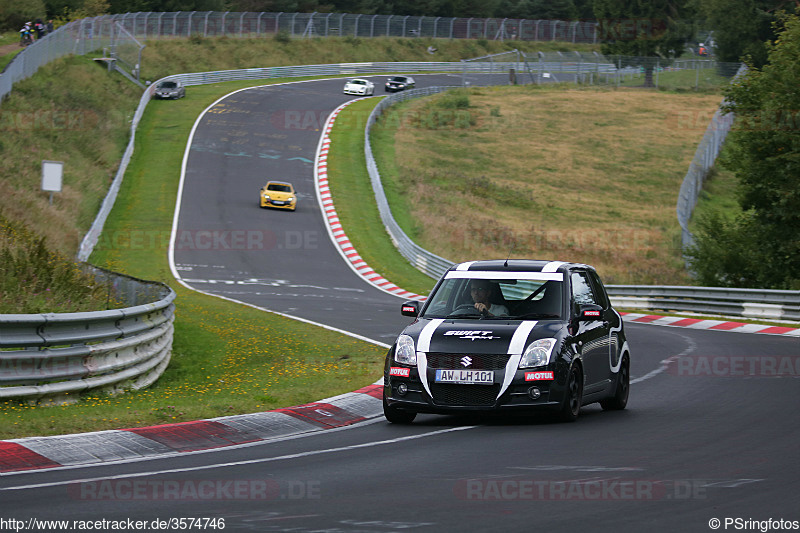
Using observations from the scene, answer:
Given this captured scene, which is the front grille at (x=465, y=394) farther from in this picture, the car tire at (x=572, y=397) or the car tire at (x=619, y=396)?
the car tire at (x=619, y=396)

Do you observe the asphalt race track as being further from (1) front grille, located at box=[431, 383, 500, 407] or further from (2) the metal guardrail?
(2) the metal guardrail

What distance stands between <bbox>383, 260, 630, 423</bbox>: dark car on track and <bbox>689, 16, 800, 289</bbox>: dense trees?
63.1ft

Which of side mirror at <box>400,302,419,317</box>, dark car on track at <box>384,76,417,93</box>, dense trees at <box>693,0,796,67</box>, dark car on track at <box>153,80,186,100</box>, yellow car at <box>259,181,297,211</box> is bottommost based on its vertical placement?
yellow car at <box>259,181,297,211</box>

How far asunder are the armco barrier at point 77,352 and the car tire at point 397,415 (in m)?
3.57

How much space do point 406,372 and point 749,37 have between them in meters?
90.4

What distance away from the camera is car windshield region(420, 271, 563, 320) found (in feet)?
36.3

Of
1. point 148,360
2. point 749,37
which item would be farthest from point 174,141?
point 749,37

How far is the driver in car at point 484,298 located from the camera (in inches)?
437

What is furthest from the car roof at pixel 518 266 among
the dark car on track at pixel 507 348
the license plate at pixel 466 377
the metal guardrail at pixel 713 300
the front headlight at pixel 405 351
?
Result: the metal guardrail at pixel 713 300

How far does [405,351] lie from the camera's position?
10.5 meters

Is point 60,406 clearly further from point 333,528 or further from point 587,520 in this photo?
point 587,520

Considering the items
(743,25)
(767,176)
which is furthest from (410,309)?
(743,25)

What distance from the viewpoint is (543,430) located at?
1011cm

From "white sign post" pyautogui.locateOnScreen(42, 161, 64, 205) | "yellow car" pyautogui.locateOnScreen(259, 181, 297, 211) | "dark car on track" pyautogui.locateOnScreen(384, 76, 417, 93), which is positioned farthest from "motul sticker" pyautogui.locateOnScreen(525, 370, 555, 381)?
"dark car on track" pyautogui.locateOnScreen(384, 76, 417, 93)
